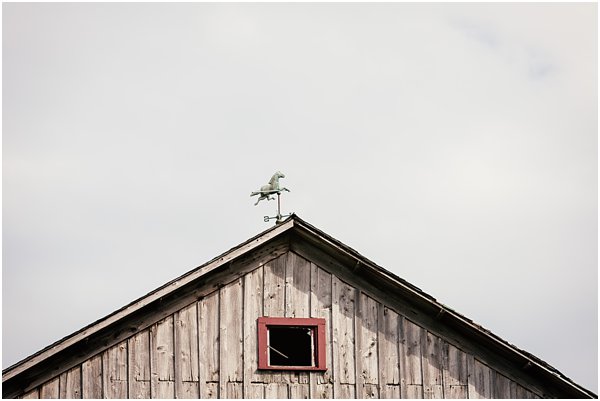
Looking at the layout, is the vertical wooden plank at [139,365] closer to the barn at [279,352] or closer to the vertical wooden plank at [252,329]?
the barn at [279,352]

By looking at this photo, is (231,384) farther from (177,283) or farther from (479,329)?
(479,329)

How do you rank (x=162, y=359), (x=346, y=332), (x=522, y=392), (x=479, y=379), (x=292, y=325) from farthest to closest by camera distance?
(x=522, y=392) < (x=479, y=379) < (x=346, y=332) < (x=292, y=325) < (x=162, y=359)

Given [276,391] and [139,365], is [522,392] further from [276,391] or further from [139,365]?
[139,365]

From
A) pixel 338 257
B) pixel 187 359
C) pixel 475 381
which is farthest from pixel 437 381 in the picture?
pixel 187 359

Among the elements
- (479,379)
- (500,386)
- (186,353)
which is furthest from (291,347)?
(500,386)

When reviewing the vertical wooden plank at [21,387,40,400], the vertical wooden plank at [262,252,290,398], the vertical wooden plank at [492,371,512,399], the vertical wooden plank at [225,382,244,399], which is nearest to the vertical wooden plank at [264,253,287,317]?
the vertical wooden plank at [262,252,290,398]

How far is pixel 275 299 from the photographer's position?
70.3 ft

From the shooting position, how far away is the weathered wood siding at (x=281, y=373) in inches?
814

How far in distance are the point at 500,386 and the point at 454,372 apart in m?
0.84

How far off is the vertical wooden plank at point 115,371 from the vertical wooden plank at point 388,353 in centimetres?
419

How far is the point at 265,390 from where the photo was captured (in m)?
20.8

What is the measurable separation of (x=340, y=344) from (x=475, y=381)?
2378mm

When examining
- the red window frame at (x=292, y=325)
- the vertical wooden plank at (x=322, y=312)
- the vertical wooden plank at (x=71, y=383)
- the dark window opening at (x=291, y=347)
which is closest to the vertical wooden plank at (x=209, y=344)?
the red window frame at (x=292, y=325)

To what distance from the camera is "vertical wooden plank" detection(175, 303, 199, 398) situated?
2067 cm
